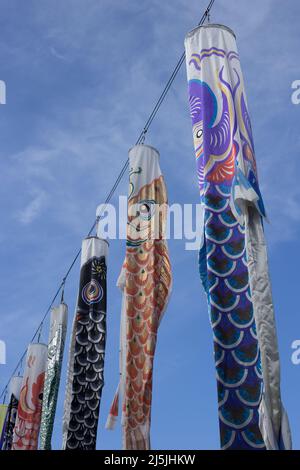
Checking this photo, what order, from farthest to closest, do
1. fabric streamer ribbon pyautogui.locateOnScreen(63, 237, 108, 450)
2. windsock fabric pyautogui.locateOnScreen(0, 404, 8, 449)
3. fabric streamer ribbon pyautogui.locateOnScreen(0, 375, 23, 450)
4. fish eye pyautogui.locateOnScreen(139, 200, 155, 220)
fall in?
windsock fabric pyautogui.locateOnScreen(0, 404, 8, 449) < fabric streamer ribbon pyautogui.locateOnScreen(0, 375, 23, 450) < fabric streamer ribbon pyautogui.locateOnScreen(63, 237, 108, 450) < fish eye pyautogui.locateOnScreen(139, 200, 155, 220)

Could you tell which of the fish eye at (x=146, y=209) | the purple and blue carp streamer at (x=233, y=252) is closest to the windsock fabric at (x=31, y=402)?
the fish eye at (x=146, y=209)

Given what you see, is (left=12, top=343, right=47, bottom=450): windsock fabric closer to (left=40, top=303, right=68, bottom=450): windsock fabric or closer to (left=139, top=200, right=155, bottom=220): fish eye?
(left=40, top=303, right=68, bottom=450): windsock fabric

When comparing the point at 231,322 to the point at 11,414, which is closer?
the point at 231,322

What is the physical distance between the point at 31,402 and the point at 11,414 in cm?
230

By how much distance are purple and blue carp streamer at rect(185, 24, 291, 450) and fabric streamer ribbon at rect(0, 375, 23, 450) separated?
32.9 feet

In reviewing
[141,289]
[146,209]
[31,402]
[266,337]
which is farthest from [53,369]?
[266,337]

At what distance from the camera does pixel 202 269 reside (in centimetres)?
571

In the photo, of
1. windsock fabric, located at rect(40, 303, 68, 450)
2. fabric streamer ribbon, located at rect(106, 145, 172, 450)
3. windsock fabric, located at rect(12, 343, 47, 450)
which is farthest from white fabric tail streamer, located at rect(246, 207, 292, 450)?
windsock fabric, located at rect(12, 343, 47, 450)

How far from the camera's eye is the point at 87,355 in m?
9.04

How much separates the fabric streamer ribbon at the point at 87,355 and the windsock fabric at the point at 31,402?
134 inches

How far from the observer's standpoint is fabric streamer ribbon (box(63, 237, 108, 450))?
331 inches

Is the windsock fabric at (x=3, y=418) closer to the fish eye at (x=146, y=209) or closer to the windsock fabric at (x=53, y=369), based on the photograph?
the windsock fabric at (x=53, y=369)

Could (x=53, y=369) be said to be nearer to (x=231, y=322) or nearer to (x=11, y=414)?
(x=11, y=414)
